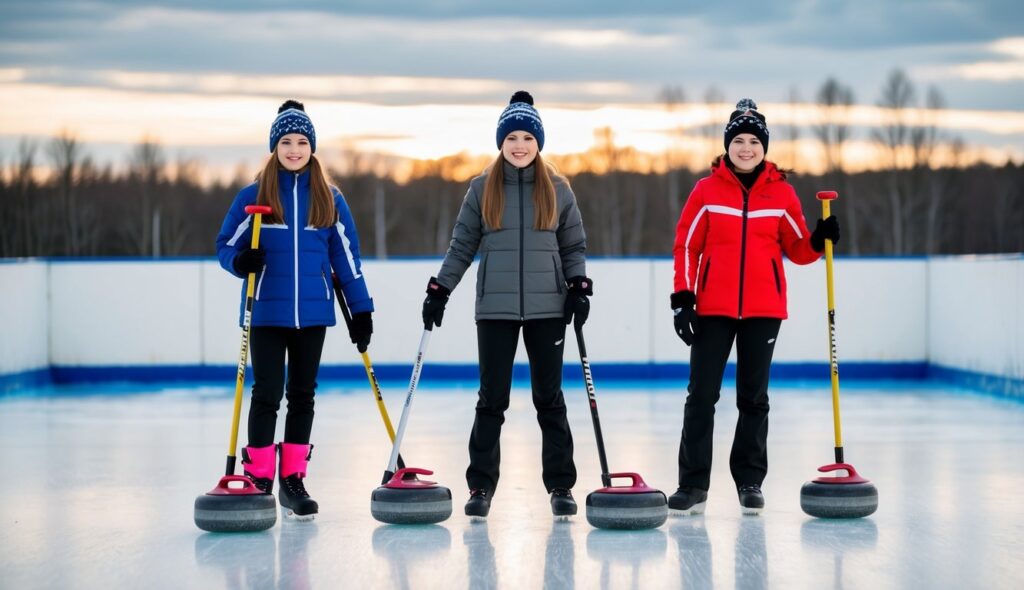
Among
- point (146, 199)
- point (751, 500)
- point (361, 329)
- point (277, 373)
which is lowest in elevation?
point (751, 500)

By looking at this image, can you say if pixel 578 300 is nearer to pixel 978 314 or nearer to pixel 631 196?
pixel 978 314

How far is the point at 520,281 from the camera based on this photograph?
464 cm

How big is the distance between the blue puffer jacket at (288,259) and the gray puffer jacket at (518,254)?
0.41m

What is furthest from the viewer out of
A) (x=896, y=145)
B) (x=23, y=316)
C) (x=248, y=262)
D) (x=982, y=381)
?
(x=896, y=145)

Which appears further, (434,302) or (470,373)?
(470,373)

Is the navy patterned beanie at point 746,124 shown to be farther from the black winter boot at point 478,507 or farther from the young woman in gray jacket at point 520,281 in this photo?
the black winter boot at point 478,507

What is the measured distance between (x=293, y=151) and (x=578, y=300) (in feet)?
3.55

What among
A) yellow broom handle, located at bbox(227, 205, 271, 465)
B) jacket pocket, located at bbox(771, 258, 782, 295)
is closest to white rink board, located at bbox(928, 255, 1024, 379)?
jacket pocket, located at bbox(771, 258, 782, 295)

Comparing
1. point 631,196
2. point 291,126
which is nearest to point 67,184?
point 631,196

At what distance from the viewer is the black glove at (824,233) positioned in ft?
15.6

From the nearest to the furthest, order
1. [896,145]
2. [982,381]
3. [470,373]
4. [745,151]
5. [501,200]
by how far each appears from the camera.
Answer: [501,200]
[745,151]
[982,381]
[470,373]
[896,145]

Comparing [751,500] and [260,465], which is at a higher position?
[260,465]

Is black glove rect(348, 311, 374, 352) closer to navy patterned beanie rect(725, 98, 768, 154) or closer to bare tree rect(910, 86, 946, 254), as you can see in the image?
navy patterned beanie rect(725, 98, 768, 154)

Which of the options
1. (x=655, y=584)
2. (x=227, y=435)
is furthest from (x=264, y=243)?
(x=227, y=435)
